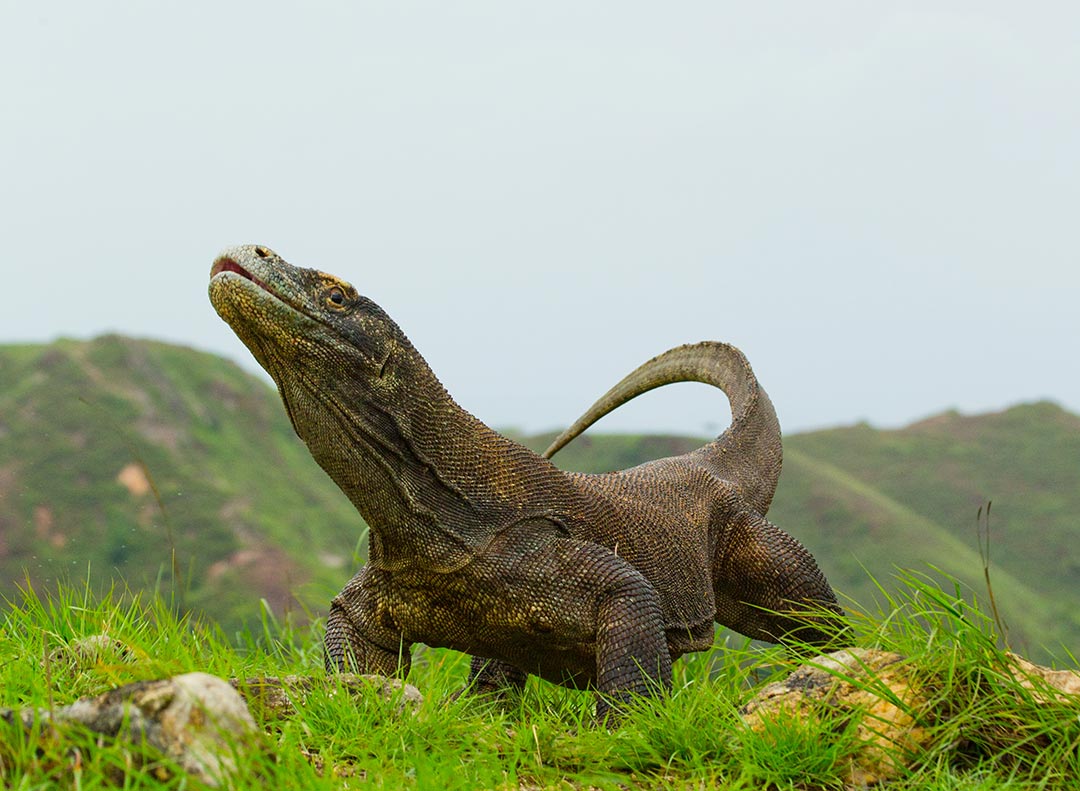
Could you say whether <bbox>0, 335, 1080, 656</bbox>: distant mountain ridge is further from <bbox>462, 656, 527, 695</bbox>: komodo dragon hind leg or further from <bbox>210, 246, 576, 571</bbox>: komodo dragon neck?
<bbox>210, 246, 576, 571</bbox>: komodo dragon neck

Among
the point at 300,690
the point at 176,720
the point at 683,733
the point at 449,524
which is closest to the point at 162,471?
the point at 449,524

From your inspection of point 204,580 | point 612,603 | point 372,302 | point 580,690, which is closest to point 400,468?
point 372,302

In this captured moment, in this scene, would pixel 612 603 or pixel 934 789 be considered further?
pixel 612 603

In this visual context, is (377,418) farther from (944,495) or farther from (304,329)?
(944,495)

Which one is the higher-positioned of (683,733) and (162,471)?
(683,733)

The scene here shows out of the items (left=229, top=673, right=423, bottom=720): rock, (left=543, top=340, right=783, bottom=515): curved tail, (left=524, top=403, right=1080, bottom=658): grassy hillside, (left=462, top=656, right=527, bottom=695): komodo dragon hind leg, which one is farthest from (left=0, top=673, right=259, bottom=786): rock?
(left=524, top=403, right=1080, bottom=658): grassy hillside

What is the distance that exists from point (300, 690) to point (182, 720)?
1388 millimetres

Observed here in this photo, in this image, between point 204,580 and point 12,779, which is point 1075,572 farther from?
point 12,779

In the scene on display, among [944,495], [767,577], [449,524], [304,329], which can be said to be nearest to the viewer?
[304,329]

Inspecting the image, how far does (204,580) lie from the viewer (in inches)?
821

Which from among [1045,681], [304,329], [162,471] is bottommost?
[162,471]

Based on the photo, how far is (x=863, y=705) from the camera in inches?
170

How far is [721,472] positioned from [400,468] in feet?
8.91

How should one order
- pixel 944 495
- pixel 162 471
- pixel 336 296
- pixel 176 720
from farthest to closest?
pixel 944 495, pixel 162 471, pixel 336 296, pixel 176 720
